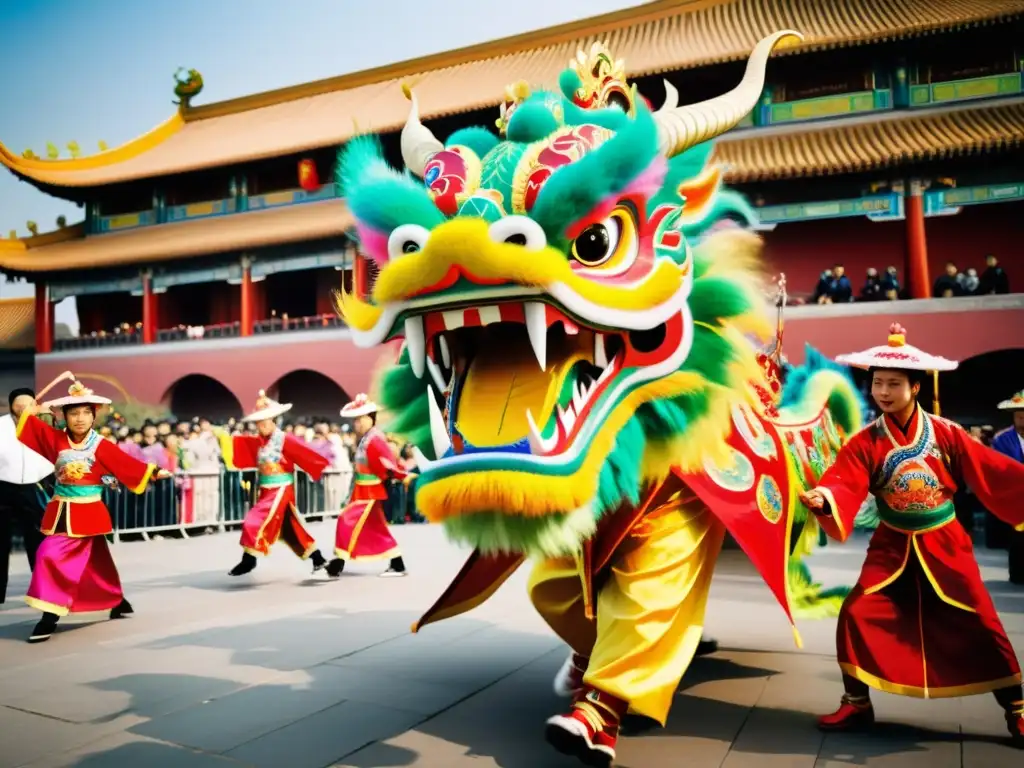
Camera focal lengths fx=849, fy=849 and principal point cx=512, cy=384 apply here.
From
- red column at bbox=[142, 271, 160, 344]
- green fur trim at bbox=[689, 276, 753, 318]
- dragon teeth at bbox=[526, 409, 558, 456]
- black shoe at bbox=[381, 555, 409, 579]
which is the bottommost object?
black shoe at bbox=[381, 555, 409, 579]

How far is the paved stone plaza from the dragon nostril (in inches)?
51.2

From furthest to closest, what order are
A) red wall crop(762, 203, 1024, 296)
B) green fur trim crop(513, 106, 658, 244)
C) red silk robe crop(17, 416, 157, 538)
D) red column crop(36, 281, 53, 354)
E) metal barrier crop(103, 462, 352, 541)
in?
red column crop(36, 281, 53, 354) → red wall crop(762, 203, 1024, 296) → metal barrier crop(103, 462, 352, 541) → red silk robe crop(17, 416, 157, 538) → green fur trim crop(513, 106, 658, 244)

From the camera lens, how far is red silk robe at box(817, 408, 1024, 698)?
282cm

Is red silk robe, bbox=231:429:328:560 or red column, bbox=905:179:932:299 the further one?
red column, bbox=905:179:932:299

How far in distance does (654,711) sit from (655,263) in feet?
4.42

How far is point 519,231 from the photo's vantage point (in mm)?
2367

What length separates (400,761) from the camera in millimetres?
2705

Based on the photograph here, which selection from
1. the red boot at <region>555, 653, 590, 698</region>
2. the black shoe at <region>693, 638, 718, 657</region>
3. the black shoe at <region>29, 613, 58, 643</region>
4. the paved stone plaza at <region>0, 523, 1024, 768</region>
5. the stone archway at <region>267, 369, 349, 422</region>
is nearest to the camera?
the paved stone plaza at <region>0, 523, 1024, 768</region>

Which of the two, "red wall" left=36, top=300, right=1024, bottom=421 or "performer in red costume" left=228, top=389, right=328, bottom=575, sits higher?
"red wall" left=36, top=300, right=1024, bottom=421

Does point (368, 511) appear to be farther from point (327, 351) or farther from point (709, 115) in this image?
point (327, 351)

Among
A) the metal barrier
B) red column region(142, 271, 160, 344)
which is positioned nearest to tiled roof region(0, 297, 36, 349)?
red column region(142, 271, 160, 344)

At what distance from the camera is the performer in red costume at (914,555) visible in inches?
111

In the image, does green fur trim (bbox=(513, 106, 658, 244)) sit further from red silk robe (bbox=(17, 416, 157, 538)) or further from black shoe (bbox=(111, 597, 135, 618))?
black shoe (bbox=(111, 597, 135, 618))

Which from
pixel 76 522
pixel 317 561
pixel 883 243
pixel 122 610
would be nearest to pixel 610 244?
pixel 76 522
